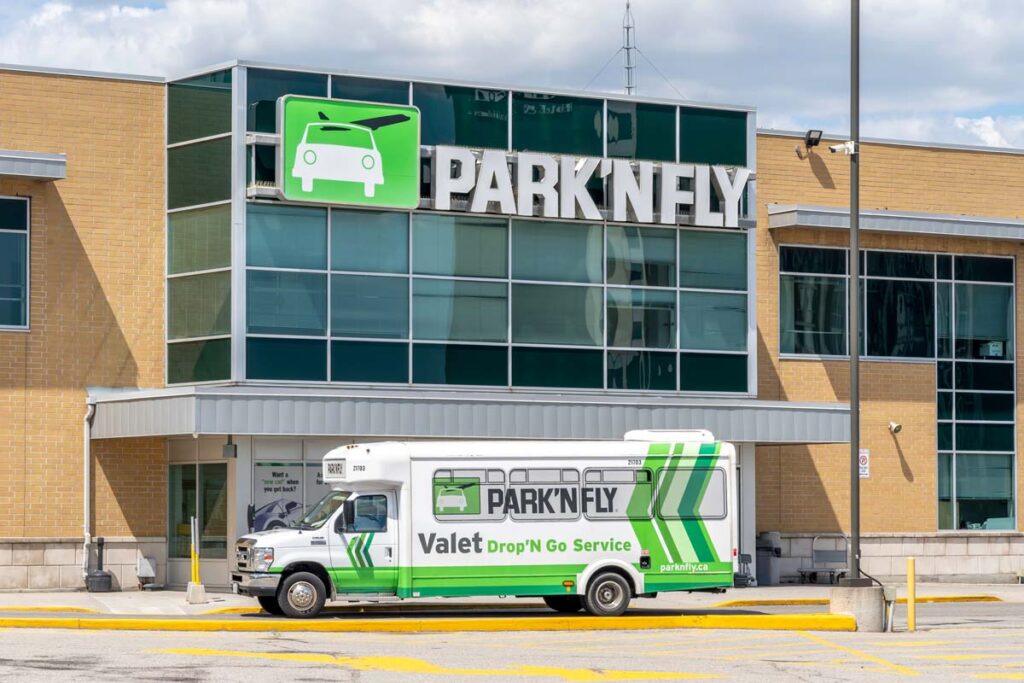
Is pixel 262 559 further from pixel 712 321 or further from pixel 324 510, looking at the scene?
pixel 712 321

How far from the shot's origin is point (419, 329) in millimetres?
30562

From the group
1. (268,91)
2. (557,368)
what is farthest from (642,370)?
(268,91)

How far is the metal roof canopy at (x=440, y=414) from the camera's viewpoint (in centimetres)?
2794

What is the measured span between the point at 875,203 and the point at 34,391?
1786cm

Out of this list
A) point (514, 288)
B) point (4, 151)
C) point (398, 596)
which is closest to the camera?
point (398, 596)

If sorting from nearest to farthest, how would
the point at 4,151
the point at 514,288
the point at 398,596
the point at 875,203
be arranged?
the point at 398,596
the point at 4,151
the point at 514,288
the point at 875,203

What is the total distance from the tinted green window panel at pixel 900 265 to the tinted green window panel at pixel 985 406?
2.79 m

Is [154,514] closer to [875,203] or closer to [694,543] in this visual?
[694,543]

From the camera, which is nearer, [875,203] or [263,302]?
[263,302]

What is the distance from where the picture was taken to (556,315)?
31.8m

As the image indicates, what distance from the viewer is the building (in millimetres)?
29281

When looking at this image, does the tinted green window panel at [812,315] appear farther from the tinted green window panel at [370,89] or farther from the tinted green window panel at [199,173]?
the tinted green window panel at [199,173]

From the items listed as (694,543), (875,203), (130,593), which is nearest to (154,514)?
(130,593)

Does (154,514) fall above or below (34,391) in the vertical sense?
below
